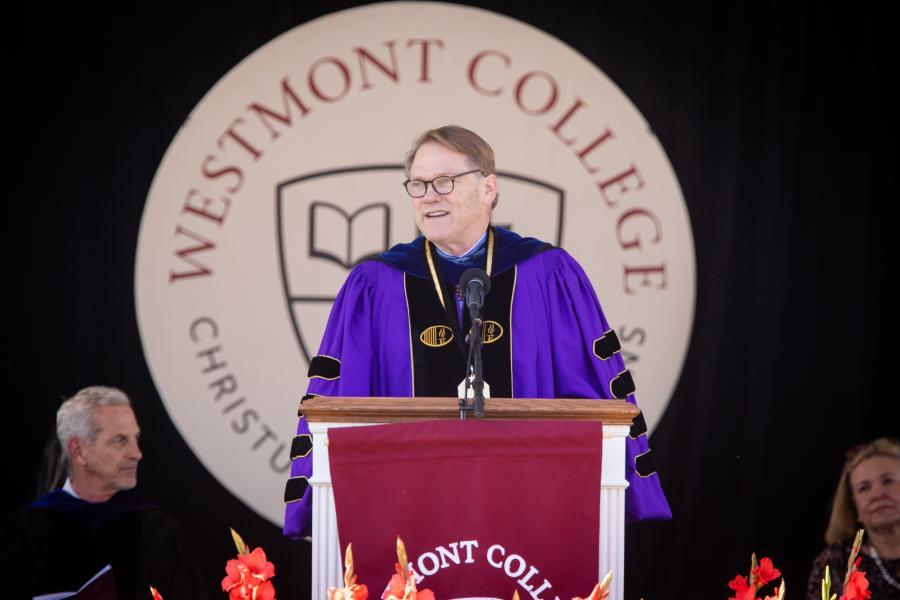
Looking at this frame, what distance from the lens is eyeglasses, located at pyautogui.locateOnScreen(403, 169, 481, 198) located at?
3.07 m

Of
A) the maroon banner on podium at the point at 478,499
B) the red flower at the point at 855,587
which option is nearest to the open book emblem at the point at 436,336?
the maroon banner on podium at the point at 478,499

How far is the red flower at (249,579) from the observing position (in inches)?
74.7

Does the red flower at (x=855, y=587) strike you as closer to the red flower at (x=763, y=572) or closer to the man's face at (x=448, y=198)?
the red flower at (x=763, y=572)

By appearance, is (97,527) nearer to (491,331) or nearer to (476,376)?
(491,331)

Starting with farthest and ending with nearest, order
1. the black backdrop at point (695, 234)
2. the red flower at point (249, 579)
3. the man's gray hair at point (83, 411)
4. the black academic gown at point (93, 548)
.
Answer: the black backdrop at point (695, 234), the man's gray hair at point (83, 411), the black academic gown at point (93, 548), the red flower at point (249, 579)

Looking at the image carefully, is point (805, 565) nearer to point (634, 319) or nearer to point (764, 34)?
point (634, 319)

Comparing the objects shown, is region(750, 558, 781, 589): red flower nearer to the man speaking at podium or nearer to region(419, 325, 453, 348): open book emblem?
the man speaking at podium

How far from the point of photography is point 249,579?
1901 mm

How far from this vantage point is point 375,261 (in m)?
3.24

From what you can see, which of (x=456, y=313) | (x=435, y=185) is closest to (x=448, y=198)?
(x=435, y=185)

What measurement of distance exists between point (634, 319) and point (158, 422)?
1.91m

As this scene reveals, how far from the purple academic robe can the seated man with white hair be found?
148 centimetres

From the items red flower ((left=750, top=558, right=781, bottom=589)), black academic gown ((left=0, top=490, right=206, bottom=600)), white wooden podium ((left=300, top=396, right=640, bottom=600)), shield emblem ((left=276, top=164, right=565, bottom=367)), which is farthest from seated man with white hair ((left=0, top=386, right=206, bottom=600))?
red flower ((left=750, top=558, right=781, bottom=589))

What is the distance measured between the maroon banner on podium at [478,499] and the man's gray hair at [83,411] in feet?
7.13
